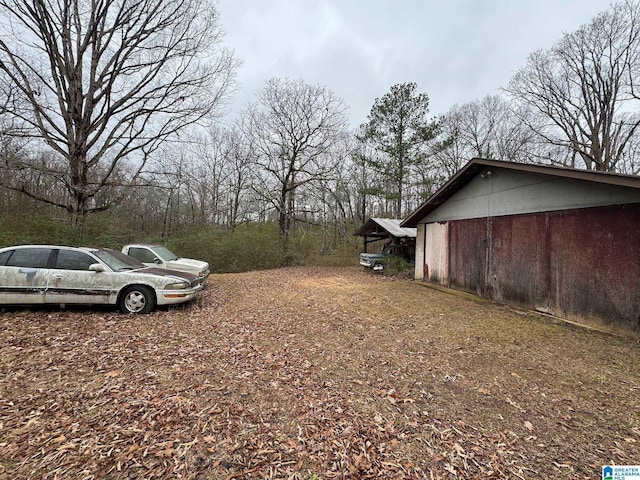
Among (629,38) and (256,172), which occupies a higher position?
(629,38)

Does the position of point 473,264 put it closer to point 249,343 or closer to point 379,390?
point 379,390

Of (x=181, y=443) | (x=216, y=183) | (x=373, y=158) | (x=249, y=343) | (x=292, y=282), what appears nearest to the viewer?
(x=181, y=443)

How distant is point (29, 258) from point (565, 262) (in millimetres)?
11030

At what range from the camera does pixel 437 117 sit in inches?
664

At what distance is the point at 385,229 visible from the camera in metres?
12.9

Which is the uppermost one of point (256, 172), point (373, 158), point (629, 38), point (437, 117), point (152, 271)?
point (629, 38)

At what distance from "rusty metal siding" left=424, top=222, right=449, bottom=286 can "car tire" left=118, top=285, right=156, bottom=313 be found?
29.0 ft

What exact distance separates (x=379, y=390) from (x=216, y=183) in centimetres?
2053

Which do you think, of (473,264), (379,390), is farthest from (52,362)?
(473,264)

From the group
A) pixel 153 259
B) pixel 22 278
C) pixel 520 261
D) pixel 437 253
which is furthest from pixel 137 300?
pixel 437 253

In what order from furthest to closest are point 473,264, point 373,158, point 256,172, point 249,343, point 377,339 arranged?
point 373,158 < point 256,172 < point 473,264 < point 377,339 < point 249,343

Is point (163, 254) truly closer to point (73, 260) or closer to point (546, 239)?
point (73, 260)

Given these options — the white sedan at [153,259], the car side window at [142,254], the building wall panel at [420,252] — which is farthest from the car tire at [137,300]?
the building wall panel at [420,252]

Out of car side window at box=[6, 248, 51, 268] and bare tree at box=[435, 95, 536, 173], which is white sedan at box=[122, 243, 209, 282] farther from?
bare tree at box=[435, 95, 536, 173]
